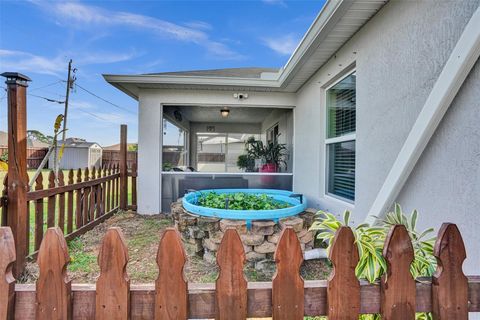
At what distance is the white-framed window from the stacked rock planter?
0.60 m

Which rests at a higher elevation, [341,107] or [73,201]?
[341,107]

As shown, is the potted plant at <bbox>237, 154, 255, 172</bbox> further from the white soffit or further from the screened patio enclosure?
the white soffit

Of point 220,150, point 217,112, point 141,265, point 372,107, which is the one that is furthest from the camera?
point 220,150

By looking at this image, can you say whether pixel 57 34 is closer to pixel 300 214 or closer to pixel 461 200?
pixel 300 214

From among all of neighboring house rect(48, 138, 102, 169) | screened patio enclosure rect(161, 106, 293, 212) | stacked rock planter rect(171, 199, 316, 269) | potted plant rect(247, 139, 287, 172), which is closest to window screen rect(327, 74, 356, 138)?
stacked rock planter rect(171, 199, 316, 269)

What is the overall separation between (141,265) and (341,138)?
306cm

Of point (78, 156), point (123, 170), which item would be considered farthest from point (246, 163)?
point (78, 156)

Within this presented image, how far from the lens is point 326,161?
427 centimetres

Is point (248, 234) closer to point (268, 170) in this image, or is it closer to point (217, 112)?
point (268, 170)

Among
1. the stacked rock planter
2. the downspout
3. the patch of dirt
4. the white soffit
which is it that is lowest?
the patch of dirt

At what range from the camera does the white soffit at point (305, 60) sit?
2.72 metres

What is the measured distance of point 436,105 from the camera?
182 cm

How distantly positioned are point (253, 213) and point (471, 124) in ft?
7.35

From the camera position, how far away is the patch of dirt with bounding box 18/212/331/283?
276 cm
